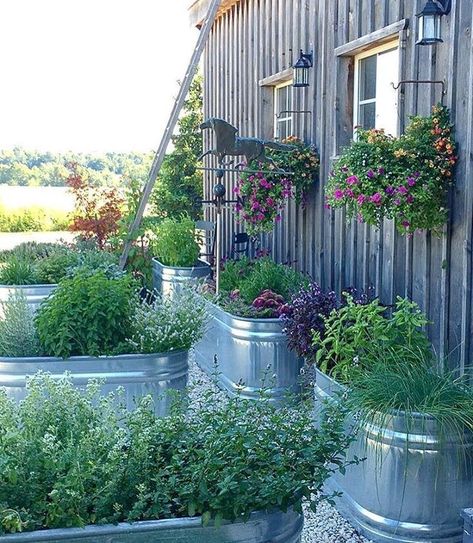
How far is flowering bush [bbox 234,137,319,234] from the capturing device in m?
5.69

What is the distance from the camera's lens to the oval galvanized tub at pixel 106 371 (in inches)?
144

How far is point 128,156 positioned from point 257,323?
14084 millimetres

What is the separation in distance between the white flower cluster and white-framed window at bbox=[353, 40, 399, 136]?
164 centimetres

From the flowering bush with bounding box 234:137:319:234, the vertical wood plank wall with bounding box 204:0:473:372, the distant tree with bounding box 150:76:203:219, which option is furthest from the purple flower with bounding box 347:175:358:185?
the distant tree with bounding box 150:76:203:219

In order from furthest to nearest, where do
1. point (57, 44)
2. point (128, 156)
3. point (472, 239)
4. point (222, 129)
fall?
point (57, 44) → point (128, 156) → point (222, 129) → point (472, 239)

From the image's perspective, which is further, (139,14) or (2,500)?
(139,14)

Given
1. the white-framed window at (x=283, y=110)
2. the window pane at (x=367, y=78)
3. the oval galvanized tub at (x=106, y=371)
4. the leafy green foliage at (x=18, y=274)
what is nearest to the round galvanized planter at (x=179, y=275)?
the leafy green foliage at (x=18, y=274)

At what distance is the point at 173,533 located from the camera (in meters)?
2.17

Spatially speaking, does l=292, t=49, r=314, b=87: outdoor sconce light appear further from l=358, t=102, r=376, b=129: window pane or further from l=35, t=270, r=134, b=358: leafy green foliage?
l=35, t=270, r=134, b=358: leafy green foliage

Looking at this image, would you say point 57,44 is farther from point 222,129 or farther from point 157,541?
point 157,541

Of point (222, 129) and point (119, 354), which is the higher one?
point (222, 129)

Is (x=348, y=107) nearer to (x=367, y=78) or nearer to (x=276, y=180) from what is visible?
(x=367, y=78)

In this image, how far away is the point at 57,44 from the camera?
21.5 metres

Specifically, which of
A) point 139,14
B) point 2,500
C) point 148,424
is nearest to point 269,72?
point 148,424
